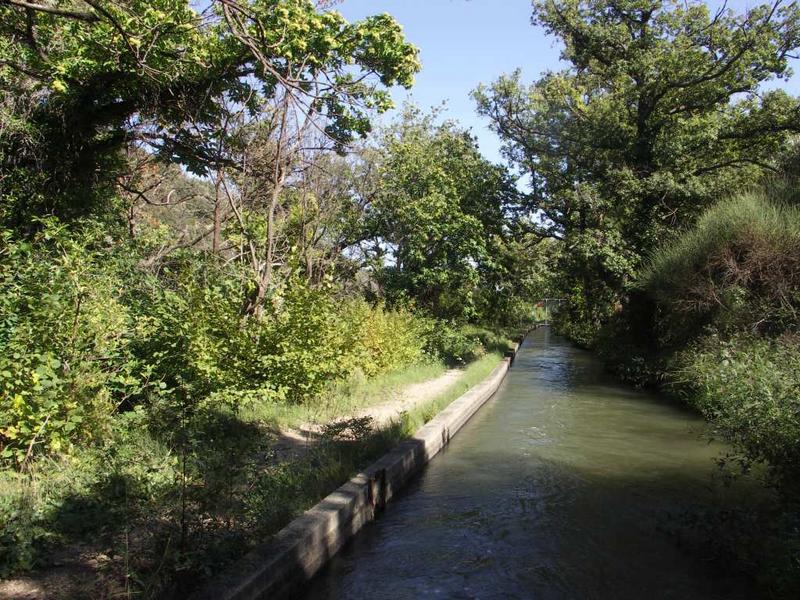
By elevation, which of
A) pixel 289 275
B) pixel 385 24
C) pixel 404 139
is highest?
pixel 404 139

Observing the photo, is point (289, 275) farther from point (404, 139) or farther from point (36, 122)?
point (404, 139)

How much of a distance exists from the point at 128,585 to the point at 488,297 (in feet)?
61.5

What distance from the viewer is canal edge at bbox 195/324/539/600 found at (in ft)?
13.1

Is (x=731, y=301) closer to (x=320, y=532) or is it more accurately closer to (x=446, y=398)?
(x=446, y=398)

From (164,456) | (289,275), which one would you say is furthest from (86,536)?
(289,275)

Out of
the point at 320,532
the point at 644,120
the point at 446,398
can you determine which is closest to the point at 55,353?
the point at 320,532

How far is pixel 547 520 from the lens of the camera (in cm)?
674

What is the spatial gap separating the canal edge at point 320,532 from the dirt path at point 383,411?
0.98 meters

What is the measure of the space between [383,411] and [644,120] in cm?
1484

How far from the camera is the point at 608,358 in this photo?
21297 mm

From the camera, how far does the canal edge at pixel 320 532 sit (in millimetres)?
4004

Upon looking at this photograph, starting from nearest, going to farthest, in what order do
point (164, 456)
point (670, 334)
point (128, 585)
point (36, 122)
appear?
point (128, 585)
point (164, 456)
point (36, 122)
point (670, 334)

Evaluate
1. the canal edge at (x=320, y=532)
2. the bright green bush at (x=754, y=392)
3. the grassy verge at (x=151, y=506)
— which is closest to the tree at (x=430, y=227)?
the bright green bush at (x=754, y=392)

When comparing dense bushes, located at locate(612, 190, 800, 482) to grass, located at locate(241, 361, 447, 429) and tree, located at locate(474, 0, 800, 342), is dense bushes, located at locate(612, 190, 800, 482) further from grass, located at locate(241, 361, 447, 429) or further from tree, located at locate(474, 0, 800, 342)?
grass, located at locate(241, 361, 447, 429)
